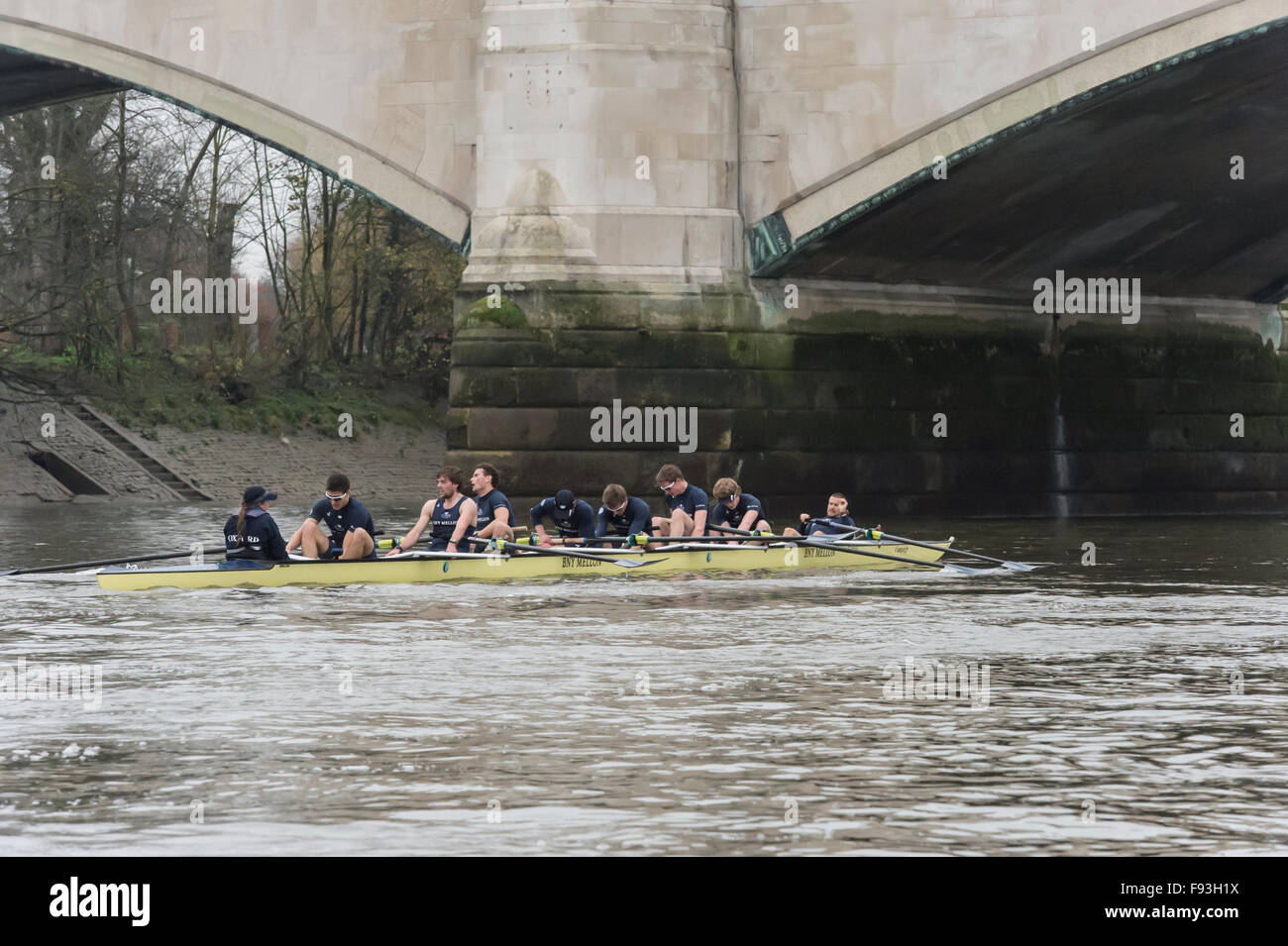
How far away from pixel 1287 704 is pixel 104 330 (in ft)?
129

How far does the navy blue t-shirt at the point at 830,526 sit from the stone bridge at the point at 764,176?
178 inches

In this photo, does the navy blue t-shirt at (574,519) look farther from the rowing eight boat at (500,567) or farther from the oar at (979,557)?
the oar at (979,557)

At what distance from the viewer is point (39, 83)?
112 ft

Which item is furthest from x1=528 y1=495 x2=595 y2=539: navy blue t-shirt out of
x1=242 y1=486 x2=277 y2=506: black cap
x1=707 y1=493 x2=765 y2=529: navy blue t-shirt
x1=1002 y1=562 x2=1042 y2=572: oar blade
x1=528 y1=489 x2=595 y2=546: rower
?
x1=1002 y1=562 x2=1042 y2=572: oar blade

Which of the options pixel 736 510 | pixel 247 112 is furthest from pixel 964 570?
pixel 247 112

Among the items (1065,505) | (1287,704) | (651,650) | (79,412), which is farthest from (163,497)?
(1287,704)

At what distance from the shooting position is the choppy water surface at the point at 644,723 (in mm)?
7938

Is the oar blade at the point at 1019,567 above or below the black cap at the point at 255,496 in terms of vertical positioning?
below

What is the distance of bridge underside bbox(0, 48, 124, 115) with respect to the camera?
3212 centimetres

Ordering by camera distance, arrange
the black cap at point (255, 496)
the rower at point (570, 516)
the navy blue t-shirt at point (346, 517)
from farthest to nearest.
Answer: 1. the rower at point (570, 516)
2. the navy blue t-shirt at point (346, 517)
3. the black cap at point (255, 496)
